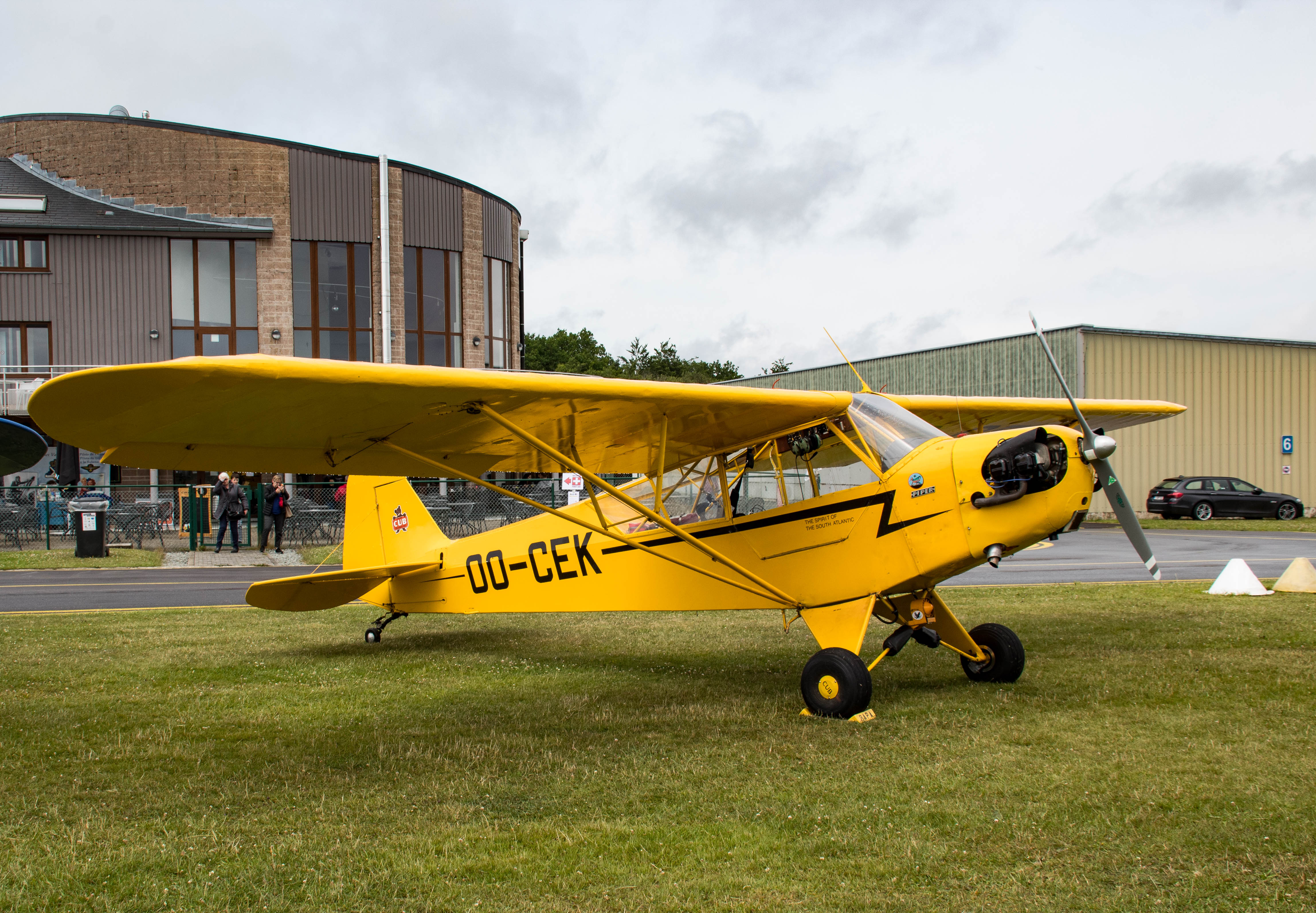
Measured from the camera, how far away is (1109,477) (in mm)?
6395

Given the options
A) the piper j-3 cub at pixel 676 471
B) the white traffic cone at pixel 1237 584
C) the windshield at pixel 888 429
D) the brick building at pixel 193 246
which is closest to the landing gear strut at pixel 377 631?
the piper j-3 cub at pixel 676 471

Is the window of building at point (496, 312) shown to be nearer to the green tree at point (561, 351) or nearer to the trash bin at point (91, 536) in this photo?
the trash bin at point (91, 536)

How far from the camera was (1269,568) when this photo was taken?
1664 cm

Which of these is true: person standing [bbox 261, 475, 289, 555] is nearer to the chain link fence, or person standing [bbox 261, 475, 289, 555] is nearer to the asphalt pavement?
the chain link fence

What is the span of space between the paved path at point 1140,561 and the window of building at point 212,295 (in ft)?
84.3

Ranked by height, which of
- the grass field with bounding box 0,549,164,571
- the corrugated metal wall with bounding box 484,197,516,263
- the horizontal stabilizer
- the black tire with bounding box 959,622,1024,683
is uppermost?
the corrugated metal wall with bounding box 484,197,516,263

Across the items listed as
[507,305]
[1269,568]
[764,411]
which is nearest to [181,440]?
[764,411]

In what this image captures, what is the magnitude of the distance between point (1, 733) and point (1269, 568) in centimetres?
1821

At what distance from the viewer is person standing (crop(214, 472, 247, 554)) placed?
2231cm

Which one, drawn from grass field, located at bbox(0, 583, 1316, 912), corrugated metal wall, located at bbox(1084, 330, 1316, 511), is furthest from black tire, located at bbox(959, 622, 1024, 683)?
corrugated metal wall, located at bbox(1084, 330, 1316, 511)

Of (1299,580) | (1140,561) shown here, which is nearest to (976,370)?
(1140,561)

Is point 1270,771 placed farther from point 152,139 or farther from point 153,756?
point 152,139

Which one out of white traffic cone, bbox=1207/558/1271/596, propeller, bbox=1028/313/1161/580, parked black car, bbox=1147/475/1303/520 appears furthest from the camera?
parked black car, bbox=1147/475/1303/520

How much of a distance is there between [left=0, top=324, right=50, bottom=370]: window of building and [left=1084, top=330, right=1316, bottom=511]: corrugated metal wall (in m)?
34.5
